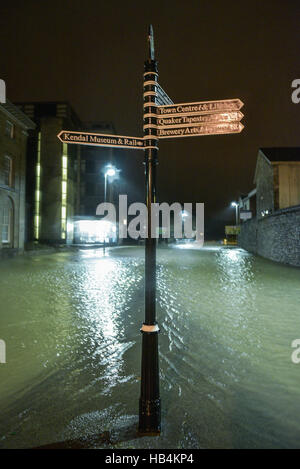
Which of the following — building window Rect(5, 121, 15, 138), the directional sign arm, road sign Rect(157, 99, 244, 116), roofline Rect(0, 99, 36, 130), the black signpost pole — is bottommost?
the black signpost pole

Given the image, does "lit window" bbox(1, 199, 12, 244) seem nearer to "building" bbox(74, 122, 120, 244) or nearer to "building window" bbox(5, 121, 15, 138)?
"building window" bbox(5, 121, 15, 138)

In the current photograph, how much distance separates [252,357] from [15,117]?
25930mm

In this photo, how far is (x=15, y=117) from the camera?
24.4 m

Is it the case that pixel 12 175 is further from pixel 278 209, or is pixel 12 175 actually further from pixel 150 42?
pixel 150 42

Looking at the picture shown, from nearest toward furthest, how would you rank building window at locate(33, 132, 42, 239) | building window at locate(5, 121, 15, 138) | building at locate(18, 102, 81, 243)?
building window at locate(5, 121, 15, 138), building at locate(18, 102, 81, 243), building window at locate(33, 132, 42, 239)

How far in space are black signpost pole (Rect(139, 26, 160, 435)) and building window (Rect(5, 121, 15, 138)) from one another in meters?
24.2

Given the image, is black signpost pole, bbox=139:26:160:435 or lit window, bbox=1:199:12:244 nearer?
black signpost pole, bbox=139:26:160:435

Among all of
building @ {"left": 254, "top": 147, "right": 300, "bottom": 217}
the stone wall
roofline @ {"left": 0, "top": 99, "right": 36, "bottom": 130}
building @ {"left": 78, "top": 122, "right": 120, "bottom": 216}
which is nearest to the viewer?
the stone wall

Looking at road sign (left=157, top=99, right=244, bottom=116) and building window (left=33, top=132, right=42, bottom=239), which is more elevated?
building window (left=33, top=132, right=42, bottom=239)

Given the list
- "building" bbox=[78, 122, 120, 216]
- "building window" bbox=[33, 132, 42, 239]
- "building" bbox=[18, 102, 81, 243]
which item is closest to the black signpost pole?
"building" bbox=[18, 102, 81, 243]

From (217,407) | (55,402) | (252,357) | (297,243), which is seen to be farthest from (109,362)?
(297,243)

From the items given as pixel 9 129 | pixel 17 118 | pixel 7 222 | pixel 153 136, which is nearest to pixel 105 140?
pixel 153 136

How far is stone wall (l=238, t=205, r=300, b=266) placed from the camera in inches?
681

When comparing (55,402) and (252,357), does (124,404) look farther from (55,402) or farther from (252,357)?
(252,357)
